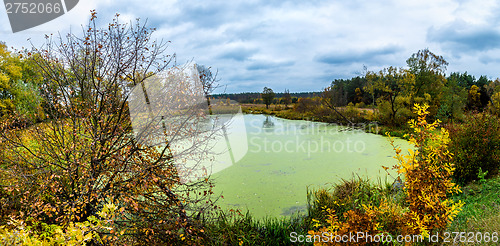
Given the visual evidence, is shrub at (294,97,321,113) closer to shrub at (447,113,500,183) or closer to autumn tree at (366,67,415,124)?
autumn tree at (366,67,415,124)

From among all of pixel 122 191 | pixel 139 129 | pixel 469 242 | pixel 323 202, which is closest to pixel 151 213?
pixel 122 191

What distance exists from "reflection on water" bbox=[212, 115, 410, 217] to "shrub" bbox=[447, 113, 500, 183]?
1.38 metres

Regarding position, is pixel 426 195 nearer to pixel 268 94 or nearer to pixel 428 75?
pixel 428 75

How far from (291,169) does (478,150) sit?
3869 millimetres

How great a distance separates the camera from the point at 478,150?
5375mm

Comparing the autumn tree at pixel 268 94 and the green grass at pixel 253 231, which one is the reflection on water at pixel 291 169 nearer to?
the green grass at pixel 253 231

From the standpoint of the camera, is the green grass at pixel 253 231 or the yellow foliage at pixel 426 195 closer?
the yellow foliage at pixel 426 195

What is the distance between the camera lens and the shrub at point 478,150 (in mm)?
5340

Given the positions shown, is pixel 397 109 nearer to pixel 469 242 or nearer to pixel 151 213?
pixel 469 242

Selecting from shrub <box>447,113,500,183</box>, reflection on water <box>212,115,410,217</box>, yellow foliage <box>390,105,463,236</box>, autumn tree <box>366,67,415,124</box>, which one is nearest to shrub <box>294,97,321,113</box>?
autumn tree <box>366,67,415,124</box>

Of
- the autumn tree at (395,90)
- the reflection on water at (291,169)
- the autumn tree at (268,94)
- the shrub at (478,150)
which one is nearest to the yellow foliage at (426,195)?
the reflection on water at (291,169)

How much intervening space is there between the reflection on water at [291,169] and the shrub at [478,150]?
1.38m

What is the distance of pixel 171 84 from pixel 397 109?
43.1ft

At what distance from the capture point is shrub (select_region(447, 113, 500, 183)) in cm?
534
